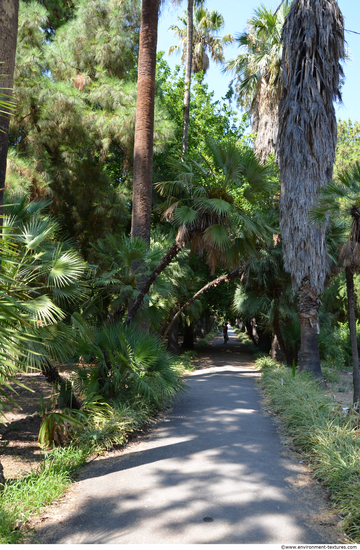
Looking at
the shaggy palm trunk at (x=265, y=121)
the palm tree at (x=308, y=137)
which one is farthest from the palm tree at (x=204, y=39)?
the palm tree at (x=308, y=137)

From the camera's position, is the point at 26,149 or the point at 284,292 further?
the point at 284,292

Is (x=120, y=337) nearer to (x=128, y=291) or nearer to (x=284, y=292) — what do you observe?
(x=128, y=291)

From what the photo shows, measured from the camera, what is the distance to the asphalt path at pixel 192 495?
3467 millimetres

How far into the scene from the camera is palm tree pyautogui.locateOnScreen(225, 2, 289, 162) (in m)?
15.0

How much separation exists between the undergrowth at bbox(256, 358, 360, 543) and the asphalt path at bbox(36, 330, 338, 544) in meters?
0.27

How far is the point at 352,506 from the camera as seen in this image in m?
3.63

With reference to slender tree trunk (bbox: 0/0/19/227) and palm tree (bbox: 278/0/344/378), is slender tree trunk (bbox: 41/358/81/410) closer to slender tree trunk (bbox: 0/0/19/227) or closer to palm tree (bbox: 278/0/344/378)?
slender tree trunk (bbox: 0/0/19/227)

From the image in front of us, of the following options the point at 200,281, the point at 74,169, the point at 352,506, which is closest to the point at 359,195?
the point at 352,506

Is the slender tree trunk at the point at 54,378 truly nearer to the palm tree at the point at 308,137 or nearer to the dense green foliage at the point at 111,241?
the dense green foliage at the point at 111,241

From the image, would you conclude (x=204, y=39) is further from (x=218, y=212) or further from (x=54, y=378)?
(x=54, y=378)

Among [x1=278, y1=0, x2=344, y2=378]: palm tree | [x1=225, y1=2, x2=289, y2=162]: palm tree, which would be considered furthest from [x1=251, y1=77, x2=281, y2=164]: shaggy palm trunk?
[x1=278, y1=0, x2=344, y2=378]: palm tree

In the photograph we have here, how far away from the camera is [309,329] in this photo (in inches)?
463

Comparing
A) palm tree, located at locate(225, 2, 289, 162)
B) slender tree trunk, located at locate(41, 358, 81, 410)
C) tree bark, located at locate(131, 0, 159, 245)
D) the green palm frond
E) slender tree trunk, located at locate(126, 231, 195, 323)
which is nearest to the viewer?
slender tree trunk, located at locate(41, 358, 81, 410)

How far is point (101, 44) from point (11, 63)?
8.89 metres
